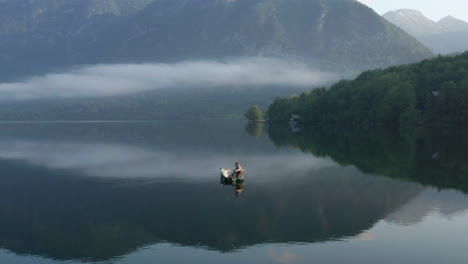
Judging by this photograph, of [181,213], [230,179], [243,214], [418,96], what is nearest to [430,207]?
[243,214]

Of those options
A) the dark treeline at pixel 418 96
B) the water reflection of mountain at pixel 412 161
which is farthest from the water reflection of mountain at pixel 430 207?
the dark treeline at pixel 418 96

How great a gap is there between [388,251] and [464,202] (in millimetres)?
16244

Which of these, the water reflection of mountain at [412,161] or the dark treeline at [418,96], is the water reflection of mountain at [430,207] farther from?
the dark treeline at [418,96]

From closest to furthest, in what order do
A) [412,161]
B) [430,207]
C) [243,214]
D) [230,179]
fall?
1. [243,214]
2. [430,207]
3. [230,179]
4. [412,161]

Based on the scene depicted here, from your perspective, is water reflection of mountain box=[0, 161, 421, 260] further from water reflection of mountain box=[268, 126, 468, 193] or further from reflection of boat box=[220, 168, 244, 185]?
water reflection of mountain box=[268, 126, 468, 193]

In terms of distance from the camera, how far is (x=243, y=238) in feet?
96.2

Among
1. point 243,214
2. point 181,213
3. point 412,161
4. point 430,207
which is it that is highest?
point 412,161

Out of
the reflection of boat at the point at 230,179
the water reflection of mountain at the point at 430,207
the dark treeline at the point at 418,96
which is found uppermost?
the dark treeline at the point at 418,96

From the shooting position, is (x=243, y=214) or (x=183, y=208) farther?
(x=183, y=208)

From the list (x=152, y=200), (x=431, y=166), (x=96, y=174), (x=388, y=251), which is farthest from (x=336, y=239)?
(x=96, y=174)

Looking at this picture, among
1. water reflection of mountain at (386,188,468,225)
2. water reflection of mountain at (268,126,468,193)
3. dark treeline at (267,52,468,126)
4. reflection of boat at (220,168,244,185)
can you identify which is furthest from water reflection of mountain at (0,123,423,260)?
dark treeline at (267,52,468,126)

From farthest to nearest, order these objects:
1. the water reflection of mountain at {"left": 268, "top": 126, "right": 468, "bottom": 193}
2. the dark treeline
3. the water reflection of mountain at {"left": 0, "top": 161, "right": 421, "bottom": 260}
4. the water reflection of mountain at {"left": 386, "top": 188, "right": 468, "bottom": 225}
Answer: the dark treeline, the water reflection of mountain at {"left": 268, "top": 126, "right": 468, "bottom": 193}, the water reflection of mountain at {"left": 386, "top": 188, "right": 468, "bottom": 225}, the water reflection of mountain at {"left": 0, "top": 161, "right": 421, "bottom": 260}

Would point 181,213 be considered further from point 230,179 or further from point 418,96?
point 418,96

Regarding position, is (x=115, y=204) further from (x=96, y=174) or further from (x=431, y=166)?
(x=431, y=166)
